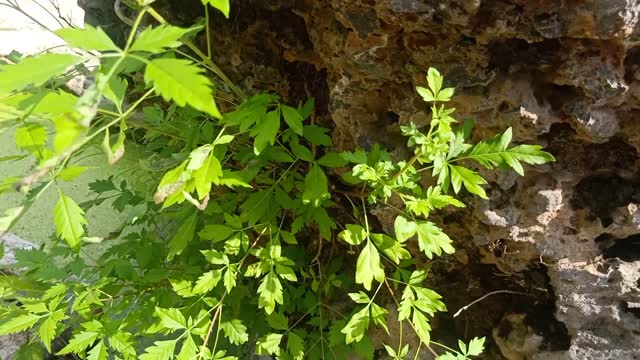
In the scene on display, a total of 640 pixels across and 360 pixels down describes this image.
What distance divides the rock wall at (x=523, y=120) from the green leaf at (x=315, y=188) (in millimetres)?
171

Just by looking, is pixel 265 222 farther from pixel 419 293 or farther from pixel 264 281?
pixel 419 293

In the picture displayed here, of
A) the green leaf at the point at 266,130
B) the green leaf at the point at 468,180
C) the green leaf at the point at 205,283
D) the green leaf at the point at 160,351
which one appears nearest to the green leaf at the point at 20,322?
the green leaf at the point at 160,351

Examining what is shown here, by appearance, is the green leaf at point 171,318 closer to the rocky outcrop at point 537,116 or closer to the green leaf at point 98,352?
the green leaf at point 98,352

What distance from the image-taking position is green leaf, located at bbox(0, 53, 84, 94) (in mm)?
886

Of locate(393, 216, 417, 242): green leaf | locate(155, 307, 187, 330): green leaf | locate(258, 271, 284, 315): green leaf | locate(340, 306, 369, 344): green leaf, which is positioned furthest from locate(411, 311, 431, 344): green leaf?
locate(155, 307, 187, 330): green leaf

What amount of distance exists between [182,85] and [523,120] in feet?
2.95

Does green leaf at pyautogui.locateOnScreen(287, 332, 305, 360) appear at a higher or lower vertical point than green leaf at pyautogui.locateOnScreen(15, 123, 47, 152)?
lower

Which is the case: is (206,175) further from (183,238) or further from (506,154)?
(506,154)

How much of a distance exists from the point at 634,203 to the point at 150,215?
1602mm

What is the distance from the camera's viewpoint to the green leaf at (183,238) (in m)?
1.64

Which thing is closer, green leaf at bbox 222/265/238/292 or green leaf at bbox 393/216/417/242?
green leaf at bbox 393/216/417/242

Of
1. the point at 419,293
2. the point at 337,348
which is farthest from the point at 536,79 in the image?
the point at 337,348

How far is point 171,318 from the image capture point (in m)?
1.52

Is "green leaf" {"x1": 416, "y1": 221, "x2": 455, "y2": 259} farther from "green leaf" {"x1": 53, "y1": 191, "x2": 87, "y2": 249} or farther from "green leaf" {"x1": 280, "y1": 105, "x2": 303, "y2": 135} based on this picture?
"green leaf" {"x1": 53, "y1": 191, "x2": 87, "y2": 249}
